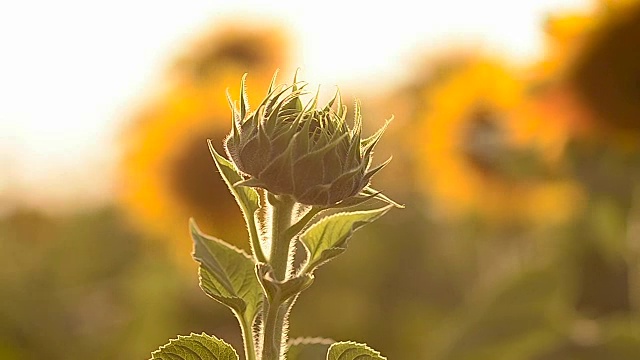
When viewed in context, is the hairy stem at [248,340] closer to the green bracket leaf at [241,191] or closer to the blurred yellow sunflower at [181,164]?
the green bracket leaf at [241,191]

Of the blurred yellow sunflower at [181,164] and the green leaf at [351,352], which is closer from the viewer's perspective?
the green leaf at [351,352]

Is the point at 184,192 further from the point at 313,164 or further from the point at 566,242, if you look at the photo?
the point at 313,164

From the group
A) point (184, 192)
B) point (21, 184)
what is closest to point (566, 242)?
point (184, 192)

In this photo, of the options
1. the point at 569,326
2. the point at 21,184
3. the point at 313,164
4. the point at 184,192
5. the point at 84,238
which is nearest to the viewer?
the point at 313,164

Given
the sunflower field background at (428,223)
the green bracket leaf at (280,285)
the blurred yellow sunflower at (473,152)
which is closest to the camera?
the green bracket leaf at (280,285)

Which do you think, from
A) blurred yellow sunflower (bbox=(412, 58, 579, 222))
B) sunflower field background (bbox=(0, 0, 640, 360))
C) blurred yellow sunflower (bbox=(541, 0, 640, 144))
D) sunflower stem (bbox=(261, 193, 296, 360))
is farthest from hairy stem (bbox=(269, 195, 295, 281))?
blurred yellow sunflower (bbox=(412, 58, 579, 222))

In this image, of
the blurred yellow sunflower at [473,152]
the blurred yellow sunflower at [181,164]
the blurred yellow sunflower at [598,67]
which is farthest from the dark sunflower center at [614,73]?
the blurred yellow sunflower at [181,164]
